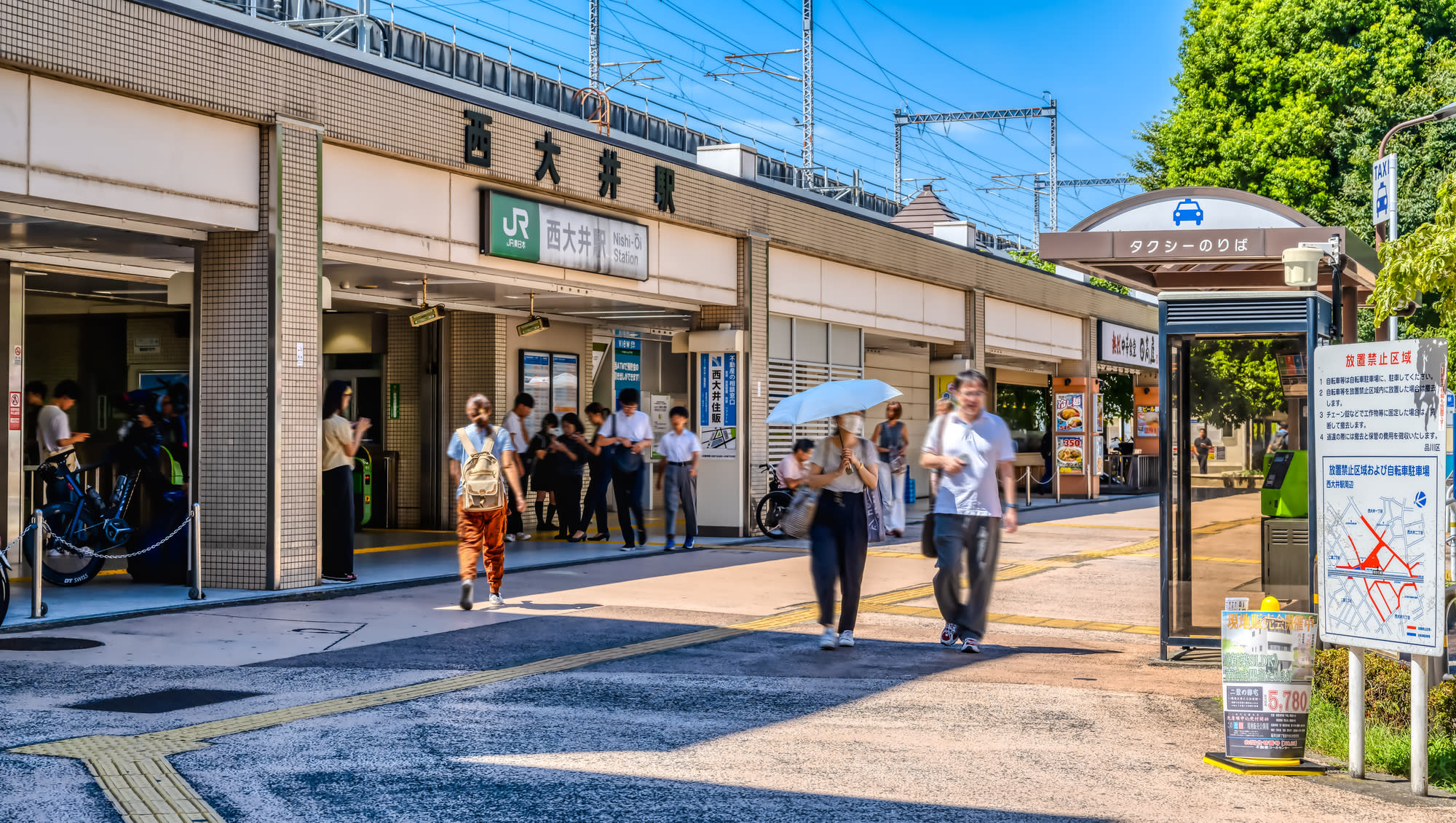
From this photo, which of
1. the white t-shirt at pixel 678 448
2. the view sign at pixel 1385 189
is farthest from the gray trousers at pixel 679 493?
the view sign at pixel 1385 189

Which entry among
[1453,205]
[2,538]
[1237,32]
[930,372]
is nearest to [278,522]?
[2,538]

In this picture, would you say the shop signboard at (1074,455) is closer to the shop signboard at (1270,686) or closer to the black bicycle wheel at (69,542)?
the black bicycle wheel at (69,542)

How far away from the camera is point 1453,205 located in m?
11.1

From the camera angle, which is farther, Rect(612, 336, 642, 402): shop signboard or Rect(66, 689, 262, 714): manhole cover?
Rect(612, 336, 642, 402): shop signboard

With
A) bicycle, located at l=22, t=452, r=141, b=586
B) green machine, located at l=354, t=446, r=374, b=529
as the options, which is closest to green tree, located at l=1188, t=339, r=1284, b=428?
bicycle, located at l=22, t=452, r=141, b=586

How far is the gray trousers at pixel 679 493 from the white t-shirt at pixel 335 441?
15.2 ft

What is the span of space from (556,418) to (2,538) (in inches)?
306

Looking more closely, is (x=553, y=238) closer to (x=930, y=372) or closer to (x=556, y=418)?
(x=556, y=418)

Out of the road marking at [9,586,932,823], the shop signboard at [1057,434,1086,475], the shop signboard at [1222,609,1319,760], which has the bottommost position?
the road marking at [9,586,932,823]

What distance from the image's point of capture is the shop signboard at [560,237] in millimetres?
14453

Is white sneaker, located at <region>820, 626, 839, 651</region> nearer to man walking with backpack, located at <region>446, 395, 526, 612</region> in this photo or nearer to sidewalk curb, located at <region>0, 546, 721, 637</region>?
man walking with backpack, located at <region>446, 395, 526, 612</region>

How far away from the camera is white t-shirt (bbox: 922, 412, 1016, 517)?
9.12m

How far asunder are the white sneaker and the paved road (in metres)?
0.14

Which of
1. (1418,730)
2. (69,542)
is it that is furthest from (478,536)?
(1418,730)
